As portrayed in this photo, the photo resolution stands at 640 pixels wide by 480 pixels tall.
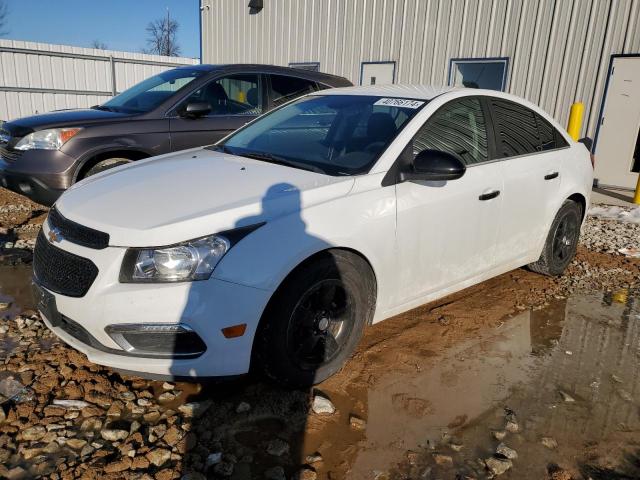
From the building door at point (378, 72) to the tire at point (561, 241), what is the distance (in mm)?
7608

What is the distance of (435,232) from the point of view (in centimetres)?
329

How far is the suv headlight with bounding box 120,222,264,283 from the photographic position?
94.5 inches

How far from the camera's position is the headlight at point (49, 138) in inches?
193

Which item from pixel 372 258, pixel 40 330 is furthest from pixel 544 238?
pixel 40 330

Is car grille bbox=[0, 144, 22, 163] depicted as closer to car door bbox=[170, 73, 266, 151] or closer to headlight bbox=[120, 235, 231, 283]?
car door bbox=[170, 73, 266, 151]

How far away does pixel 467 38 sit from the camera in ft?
34.0

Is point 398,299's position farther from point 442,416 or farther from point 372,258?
point 442,416

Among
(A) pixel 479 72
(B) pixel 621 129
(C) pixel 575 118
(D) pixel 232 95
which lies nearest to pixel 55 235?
(D) pixel 232 95

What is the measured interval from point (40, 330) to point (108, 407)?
3.66 feet

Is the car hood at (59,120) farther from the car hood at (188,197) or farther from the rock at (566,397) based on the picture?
the rock at (566,397)

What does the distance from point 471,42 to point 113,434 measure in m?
10.1

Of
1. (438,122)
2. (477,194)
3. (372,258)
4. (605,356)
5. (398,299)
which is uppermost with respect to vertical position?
(438,122)

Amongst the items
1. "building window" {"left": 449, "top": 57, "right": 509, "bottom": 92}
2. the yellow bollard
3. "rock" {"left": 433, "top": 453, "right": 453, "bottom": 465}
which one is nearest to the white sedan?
"rock" {"left": 433, "top": 453, "right": 453, "bottom": 465}

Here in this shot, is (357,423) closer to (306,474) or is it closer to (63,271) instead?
(306,474)
